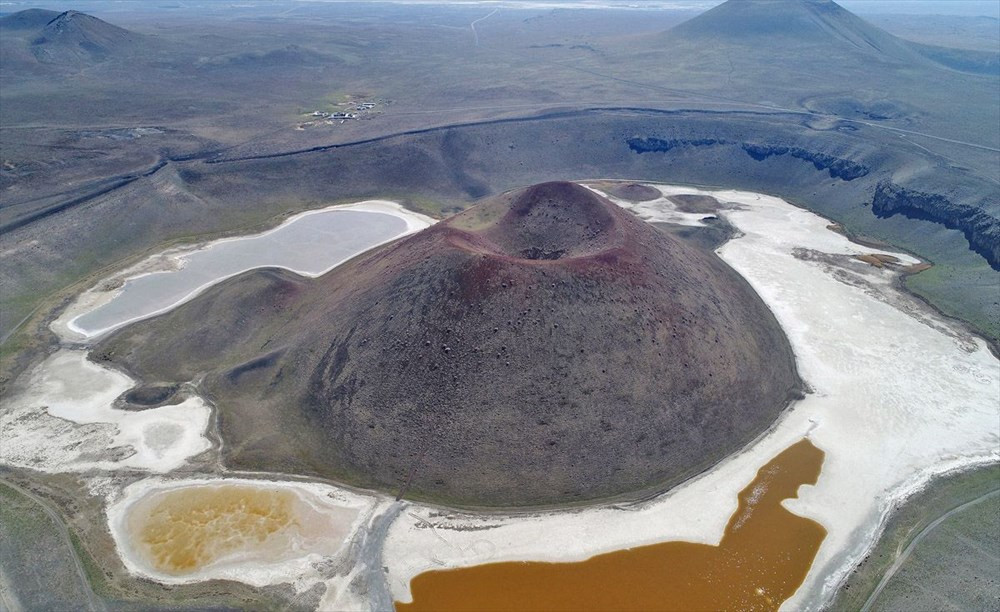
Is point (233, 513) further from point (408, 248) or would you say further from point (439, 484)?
point (408, 248)

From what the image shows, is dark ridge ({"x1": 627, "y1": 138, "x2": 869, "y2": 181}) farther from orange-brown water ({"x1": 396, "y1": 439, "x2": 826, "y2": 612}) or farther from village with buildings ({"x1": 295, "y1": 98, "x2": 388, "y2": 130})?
orange-brown water ({"x1": 396, "y1": 439, "x2": 826, "y2": 612})

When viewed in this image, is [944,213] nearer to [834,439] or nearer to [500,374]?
[834,439]

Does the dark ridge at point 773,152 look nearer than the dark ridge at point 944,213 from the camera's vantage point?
No

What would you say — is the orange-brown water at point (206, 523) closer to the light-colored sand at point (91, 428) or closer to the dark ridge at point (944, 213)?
the light-colored sand at point (91, 428)

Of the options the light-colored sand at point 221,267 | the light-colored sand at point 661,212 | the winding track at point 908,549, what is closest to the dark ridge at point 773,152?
the light-colored sand at point 661,212

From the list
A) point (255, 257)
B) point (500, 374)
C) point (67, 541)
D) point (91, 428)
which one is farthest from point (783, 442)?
point (255, 257)
